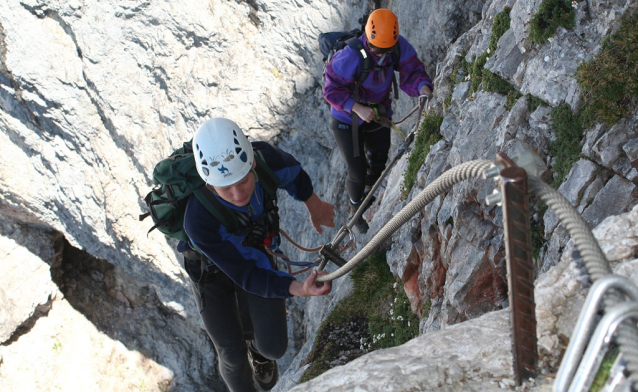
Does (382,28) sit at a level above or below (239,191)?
above

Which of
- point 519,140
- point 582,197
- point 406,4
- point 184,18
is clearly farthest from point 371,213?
point 184,18

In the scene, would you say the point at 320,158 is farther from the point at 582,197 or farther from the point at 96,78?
the point at 582,197

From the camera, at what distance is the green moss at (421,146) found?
7.86 meters

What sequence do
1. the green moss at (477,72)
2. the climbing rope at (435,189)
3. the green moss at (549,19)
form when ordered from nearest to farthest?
the climbing rope at (435,189)
the green moss at (549,19)
the green moss at (477,72)

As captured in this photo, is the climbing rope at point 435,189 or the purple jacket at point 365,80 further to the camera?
the purple jacket at point 365,80

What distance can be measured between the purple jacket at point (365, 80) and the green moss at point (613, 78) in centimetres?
379

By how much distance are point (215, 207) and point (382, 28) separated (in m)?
4.18

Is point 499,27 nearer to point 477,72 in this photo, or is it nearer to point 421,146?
point 477,72

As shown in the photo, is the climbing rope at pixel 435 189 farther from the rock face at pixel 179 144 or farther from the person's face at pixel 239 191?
the person's face at pixel 239 191

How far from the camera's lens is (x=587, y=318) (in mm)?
1880

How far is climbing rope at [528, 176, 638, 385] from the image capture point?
1.81 metres

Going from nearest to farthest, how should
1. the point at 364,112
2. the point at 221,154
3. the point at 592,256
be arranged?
the point at 592,256
the point at 221,154
the point at 364,112

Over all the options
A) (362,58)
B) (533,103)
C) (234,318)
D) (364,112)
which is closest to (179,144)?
(364,112)

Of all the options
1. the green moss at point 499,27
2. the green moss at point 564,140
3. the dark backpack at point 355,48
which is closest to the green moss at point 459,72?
the green moss at point 499,27
